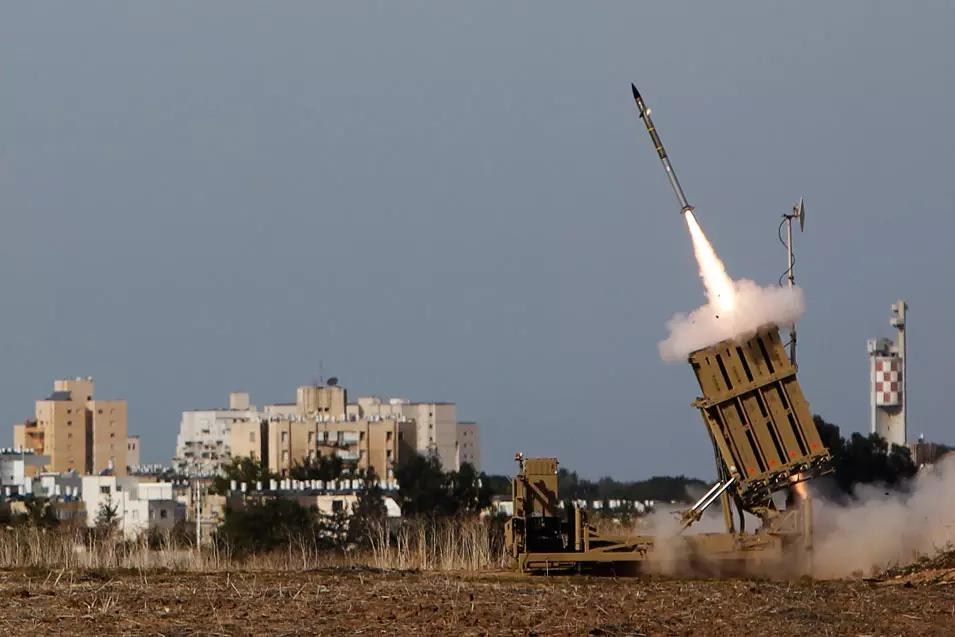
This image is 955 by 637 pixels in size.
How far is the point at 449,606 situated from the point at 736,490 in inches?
337

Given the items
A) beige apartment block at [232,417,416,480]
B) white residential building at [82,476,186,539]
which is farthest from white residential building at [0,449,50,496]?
beige apartment block at [232,417,416,480]

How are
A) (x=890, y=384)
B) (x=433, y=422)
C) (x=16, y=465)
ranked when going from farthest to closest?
1. (x=433, y=422)
2. (x=16, y=465)
3. (x=890, y=384)

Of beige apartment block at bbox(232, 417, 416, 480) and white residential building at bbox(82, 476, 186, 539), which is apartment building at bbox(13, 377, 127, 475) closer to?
beige apartment block at bbox(232, 417, 416, 480)

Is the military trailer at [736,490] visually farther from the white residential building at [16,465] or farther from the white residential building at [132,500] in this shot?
the white residential building at [16,465]

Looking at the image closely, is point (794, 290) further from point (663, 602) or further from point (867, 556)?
point (663, 602)

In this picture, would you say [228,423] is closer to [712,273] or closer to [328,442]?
[328,442]

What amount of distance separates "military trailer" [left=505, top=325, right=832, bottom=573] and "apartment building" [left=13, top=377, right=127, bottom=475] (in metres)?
140

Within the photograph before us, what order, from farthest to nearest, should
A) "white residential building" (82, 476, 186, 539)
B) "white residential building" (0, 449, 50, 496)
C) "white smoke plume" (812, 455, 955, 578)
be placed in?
1. "white residential building" (0, 449, 50, 496)
2. "white residential building" (82, 476, 186, 539)
3. "white smoke plume" (812, 455, 955, 578)

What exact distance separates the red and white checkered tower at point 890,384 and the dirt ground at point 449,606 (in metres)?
39.2

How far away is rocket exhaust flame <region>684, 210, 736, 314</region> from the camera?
2530cm

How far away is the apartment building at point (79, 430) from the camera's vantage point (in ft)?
531

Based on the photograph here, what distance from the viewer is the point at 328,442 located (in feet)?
413

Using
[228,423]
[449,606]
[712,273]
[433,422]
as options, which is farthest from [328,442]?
[449,606]

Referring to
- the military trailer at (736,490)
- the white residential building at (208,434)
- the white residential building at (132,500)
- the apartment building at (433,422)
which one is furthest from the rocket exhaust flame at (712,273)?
the white residential building at (208,434)
